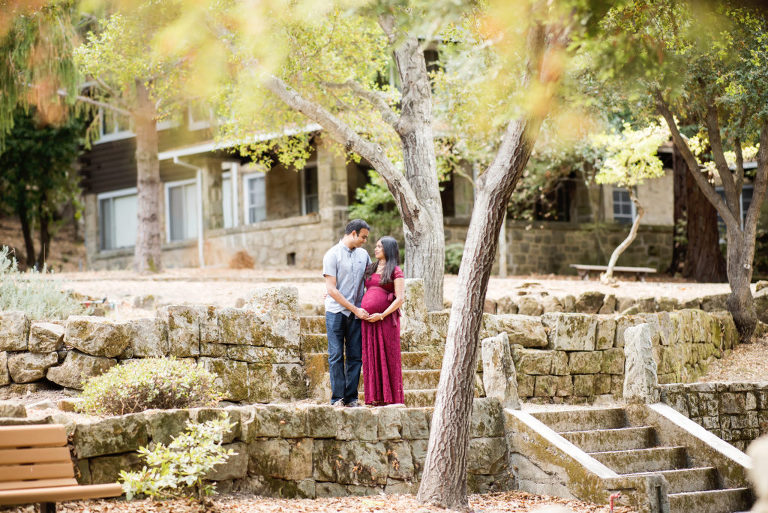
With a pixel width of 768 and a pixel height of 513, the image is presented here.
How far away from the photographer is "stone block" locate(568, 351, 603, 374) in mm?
10875

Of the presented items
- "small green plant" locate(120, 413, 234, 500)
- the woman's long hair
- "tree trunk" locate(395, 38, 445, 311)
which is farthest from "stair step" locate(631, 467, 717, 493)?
"small green plant" locate(120, 413, 234, 500)

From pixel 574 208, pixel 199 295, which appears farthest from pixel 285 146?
pixel 574 208

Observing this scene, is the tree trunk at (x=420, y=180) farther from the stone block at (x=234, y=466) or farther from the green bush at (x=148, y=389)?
the stone block at (x=234, y=466)

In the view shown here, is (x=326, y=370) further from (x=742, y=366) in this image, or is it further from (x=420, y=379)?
(x=742, y=366)

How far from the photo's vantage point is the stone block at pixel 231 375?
904 cm

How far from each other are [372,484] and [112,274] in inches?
480

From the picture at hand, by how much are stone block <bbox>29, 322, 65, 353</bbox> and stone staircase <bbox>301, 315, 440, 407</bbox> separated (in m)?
2.44

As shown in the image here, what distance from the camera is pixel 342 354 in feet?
28.1

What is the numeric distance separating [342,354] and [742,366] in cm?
696

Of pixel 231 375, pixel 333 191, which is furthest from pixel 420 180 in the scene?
pixel 333 191

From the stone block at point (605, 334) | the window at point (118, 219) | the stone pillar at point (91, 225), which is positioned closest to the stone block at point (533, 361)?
the stone block at point (605, 334)

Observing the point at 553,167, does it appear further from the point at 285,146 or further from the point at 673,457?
the point at 673,457

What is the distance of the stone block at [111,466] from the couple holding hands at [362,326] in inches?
81.5

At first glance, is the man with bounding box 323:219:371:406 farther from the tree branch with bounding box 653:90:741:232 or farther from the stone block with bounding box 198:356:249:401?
the tree branch with bounding box 653:90:741:232
